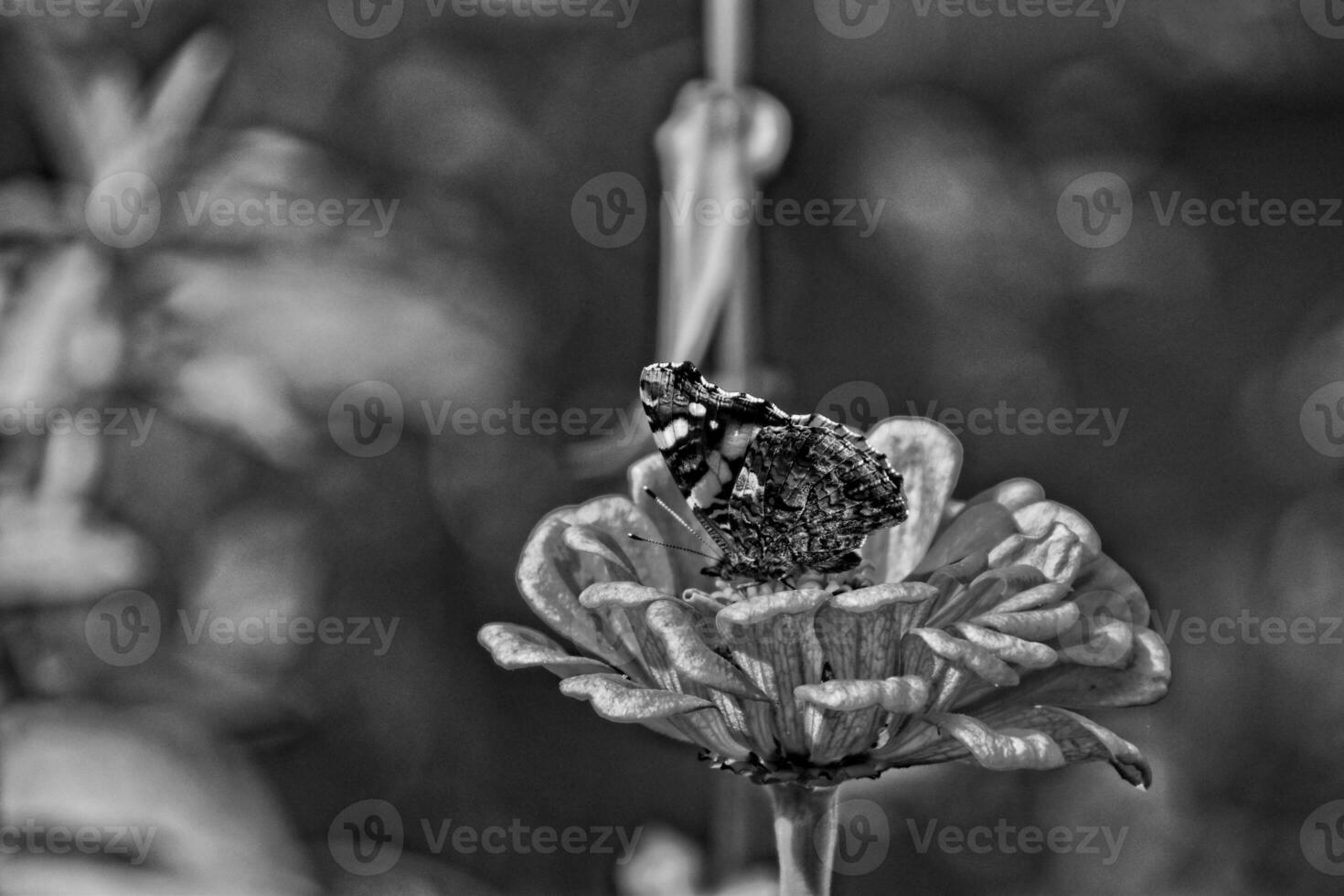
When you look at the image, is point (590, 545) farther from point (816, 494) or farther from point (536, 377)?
point (536, 377)

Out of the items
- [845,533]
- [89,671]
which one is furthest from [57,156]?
[845,533]

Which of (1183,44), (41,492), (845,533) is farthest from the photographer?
(41,492)

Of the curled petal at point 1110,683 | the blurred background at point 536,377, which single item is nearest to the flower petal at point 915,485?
the curled petal at point 1110,683

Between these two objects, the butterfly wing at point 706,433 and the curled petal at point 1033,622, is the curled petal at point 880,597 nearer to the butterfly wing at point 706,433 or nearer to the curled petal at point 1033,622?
the curled petal at point 1033,622

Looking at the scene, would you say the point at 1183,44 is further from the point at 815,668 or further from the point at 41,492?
the point at 41,492

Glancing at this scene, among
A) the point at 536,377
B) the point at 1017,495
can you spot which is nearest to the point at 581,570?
the point at 1017,495

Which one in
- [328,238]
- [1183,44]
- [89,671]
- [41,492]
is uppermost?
[1183,44]
